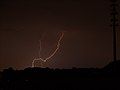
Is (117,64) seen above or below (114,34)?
below

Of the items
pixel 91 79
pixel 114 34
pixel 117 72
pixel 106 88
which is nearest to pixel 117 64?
pixel 117 72

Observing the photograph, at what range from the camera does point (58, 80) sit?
11102mm

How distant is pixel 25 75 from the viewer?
12016 millimetres

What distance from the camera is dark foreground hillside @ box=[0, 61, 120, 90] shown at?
1023cm

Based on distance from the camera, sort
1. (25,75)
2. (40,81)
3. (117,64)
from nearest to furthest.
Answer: (40,81), (25,75), (117,64)

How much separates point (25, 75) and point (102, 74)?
2604mm

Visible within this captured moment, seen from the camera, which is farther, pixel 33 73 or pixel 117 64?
pixel 117 64

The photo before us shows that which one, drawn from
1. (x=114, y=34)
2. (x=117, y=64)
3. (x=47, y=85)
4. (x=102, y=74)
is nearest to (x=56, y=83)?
(x=47, y=85)

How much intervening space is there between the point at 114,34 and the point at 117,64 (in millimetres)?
9557

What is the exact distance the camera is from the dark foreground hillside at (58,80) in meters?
10.2

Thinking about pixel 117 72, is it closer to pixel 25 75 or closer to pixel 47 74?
pixel 47 74

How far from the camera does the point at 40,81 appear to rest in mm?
10867

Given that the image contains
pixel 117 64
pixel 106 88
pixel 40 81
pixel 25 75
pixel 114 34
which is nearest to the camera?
pixel 106 88

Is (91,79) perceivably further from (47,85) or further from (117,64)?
(117,64)
